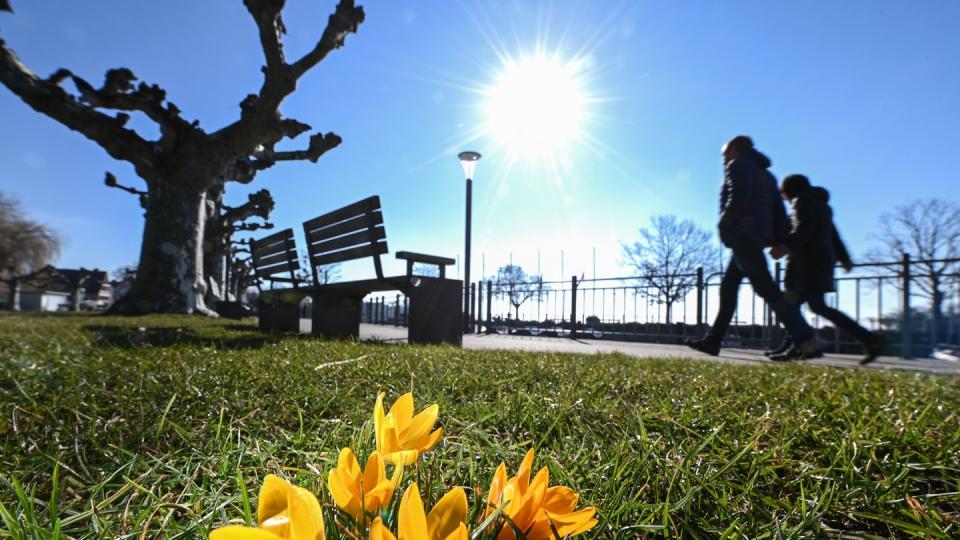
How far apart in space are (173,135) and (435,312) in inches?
366

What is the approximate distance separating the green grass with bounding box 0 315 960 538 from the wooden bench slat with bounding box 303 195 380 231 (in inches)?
121

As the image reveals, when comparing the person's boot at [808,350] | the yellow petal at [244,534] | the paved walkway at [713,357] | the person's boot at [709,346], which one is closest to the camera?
the yellow petal at [244,534]

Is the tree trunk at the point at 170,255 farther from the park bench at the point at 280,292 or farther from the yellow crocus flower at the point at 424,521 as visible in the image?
the yellow crocus flower at the point at 424,521

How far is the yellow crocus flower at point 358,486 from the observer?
1.41ft

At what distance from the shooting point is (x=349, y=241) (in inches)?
216

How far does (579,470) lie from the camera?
0.96 m

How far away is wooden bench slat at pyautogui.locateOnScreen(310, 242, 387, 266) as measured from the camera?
16.6ft

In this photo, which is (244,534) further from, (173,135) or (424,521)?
(173,135)

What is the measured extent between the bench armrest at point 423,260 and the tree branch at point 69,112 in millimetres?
8635

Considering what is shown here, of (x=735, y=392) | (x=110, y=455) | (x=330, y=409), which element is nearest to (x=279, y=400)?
(x=330, y=409)

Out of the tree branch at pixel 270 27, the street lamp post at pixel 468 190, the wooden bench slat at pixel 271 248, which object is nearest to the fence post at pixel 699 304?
the street lamp post at pixel 468 190

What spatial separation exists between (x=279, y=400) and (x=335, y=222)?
14.5 feet

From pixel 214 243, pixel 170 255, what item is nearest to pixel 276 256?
pixel 170 255

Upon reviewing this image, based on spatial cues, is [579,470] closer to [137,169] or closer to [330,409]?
[330,409]
